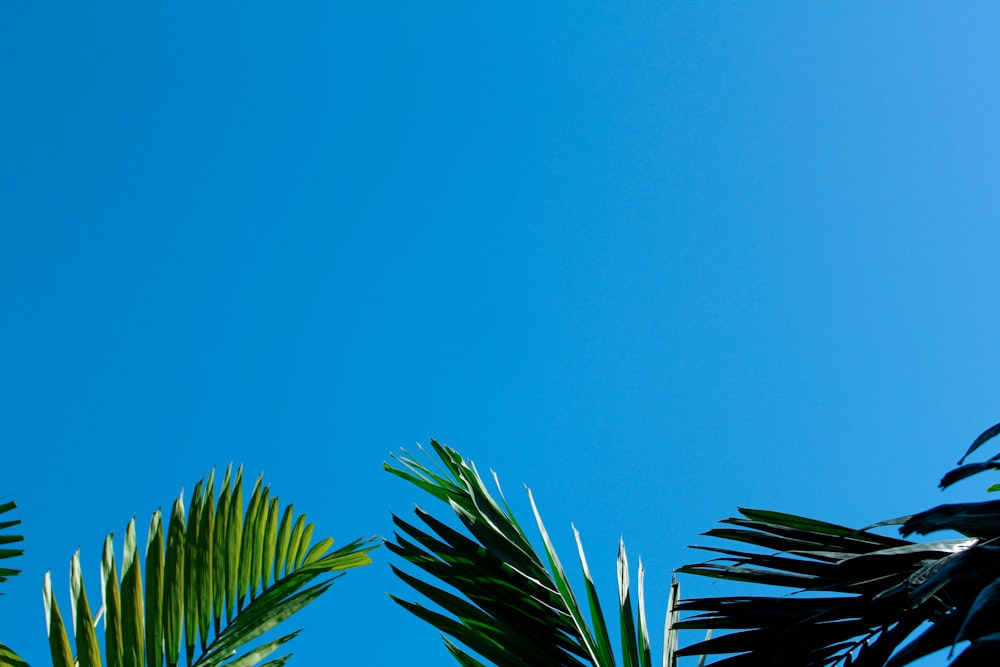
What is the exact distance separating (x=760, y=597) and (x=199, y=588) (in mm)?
1356

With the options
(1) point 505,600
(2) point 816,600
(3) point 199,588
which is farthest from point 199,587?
(2) point 816,600

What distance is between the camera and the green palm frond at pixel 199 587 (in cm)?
189

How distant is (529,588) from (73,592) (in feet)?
3.44

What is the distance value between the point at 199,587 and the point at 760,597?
136 cm

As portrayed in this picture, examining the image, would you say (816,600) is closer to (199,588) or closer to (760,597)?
(760,597)

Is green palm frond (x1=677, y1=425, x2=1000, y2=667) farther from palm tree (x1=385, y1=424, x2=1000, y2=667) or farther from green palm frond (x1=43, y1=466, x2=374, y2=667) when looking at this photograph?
green palm frond (x1=43, y1=466, x2=374, y2=667)

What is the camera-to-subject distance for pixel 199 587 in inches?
83.5

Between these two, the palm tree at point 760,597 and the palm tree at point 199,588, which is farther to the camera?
the palm tree at point 199,588

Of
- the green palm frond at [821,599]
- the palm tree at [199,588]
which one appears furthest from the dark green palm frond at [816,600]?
the palm tree at [199,588]

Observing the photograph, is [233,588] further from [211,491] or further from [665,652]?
[665,652]

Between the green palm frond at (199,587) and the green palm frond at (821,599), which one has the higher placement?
the green palm frond at (199,587)

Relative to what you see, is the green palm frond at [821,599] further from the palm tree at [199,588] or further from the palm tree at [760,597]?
the palm tree at [199,588]

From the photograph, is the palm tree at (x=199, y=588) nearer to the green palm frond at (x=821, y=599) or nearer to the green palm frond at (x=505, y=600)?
the green palm frond at (x=505, y=600)

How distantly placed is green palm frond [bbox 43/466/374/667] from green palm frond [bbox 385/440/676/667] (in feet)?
1.58
